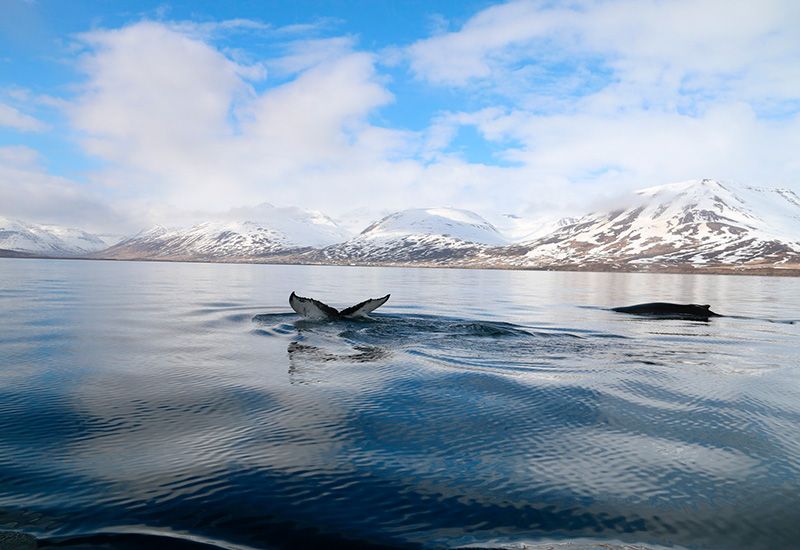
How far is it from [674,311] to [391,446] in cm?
3228

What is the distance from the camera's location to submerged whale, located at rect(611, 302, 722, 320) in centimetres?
3391

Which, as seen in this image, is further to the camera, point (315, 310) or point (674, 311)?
point (674, 311)

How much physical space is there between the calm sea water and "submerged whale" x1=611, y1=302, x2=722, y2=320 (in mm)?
15877

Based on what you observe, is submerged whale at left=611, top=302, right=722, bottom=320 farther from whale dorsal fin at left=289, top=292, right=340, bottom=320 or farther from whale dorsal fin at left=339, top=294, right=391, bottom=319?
whale dorsal fin at left=289, top=292, right=340, bottom=320

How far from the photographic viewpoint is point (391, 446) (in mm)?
8812

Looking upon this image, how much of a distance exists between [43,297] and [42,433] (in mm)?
36480

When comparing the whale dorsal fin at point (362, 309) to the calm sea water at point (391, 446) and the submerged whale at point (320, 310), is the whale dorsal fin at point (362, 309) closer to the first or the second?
the submerged whale at point (320, 310)

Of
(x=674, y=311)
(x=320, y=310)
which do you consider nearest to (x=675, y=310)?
(x=674, y=311)

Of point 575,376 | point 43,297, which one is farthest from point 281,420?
point 43,297

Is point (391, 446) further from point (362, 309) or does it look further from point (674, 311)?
point (674, 311)

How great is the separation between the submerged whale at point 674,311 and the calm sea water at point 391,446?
1588cm

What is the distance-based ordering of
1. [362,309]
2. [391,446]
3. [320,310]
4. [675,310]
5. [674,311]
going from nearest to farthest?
[391,446], [320,310], [362,309], [674,311], [675,310]

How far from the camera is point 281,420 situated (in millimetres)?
10133

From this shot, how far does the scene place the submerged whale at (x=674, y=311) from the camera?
111 ft
